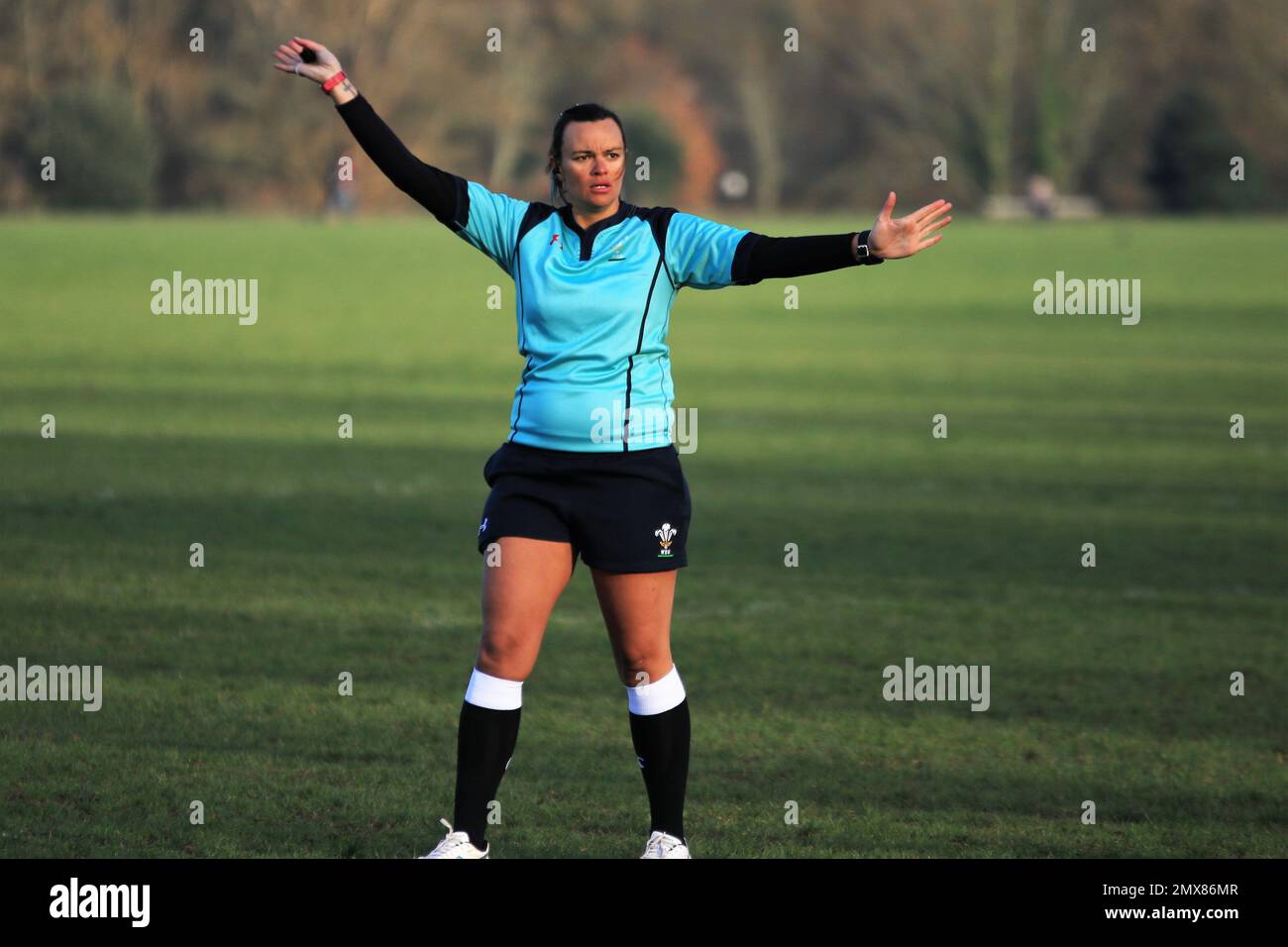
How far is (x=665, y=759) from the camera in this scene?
5.57 m

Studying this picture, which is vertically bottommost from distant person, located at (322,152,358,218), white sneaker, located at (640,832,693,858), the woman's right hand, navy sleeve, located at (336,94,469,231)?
white sneaker, located at (640,832,693,858)

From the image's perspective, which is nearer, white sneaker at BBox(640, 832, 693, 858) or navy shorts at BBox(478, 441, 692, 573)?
navy shorts at BBox(478, 441, 692, 573)

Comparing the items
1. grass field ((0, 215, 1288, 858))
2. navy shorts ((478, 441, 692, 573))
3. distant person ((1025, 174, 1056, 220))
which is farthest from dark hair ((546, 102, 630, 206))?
distant person ((1025, 174, 1056, 220))

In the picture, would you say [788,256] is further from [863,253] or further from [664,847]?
[664,847]

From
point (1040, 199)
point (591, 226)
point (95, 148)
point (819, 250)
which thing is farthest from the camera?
point (1040, 199)

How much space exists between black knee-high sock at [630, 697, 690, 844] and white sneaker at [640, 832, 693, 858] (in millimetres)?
24

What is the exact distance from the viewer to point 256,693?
7797 mm

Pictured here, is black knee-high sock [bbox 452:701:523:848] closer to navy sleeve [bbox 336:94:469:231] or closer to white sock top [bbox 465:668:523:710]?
white sock top [bbox 465:668:523:710]

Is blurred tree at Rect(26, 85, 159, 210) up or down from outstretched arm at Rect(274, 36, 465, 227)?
up

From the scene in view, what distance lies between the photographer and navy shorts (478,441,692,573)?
5.28 metres

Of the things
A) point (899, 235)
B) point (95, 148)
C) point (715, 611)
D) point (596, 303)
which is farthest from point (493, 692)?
point (95, 148)

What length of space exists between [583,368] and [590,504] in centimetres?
37

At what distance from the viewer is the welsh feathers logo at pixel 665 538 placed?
534 centimetres

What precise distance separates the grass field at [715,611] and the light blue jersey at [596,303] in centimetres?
140
